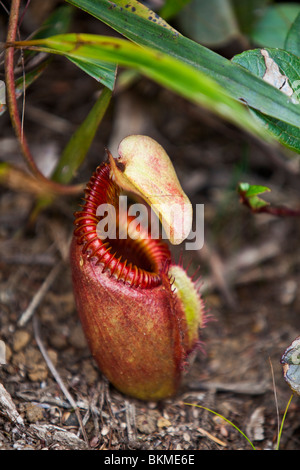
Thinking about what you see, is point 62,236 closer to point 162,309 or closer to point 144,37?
point 162,309

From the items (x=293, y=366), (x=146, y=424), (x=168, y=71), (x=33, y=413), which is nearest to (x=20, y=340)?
(x=33, y=413)

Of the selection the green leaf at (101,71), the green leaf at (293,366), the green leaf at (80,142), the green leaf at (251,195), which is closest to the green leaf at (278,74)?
the green leaf at (251,195)

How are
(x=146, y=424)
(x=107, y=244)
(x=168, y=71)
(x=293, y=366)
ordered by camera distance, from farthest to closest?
(x=146, y=424)
(x=107, y=244)
(x=293, y=366)
(x=168, y=71)

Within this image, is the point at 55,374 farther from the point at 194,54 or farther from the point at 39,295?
the point at 194,54

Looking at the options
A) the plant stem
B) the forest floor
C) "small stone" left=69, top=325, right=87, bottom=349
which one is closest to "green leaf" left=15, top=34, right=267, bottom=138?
the plant stem

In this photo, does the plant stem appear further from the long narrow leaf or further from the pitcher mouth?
the pitcher mouth

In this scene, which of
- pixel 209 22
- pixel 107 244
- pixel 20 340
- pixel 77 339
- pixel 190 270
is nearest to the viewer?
pixel 107 244
